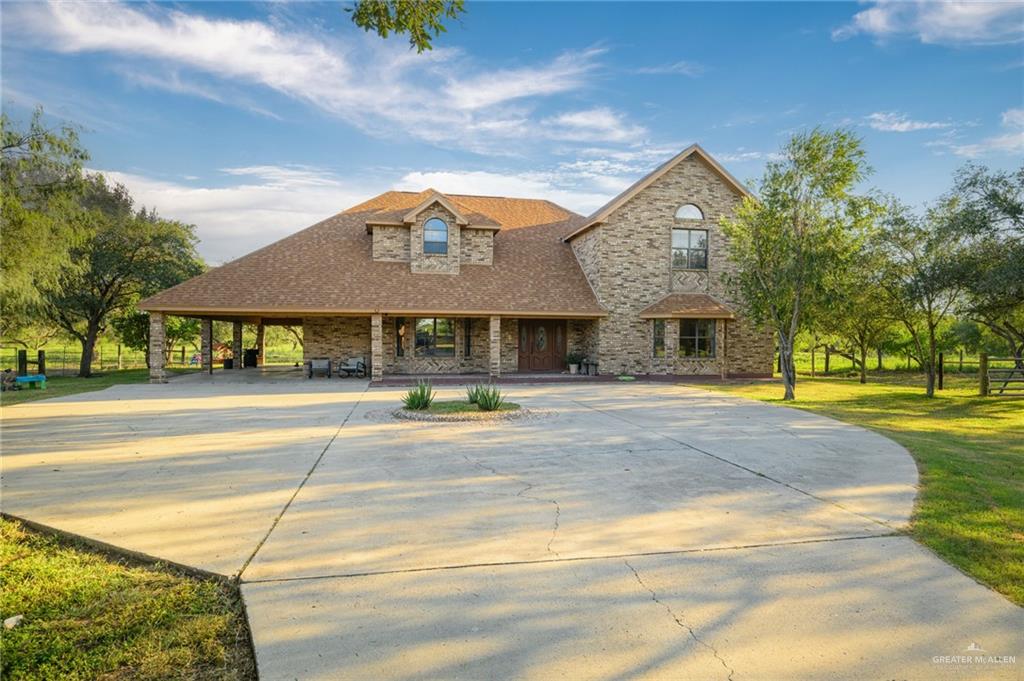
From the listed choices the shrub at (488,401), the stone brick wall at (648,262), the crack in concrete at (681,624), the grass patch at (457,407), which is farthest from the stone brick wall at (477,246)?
the crack in concrete at (681,624)

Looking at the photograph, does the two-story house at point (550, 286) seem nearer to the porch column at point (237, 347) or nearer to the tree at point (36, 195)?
the porch column at point (237, 347)

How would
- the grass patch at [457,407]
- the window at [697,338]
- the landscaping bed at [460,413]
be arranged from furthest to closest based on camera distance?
1. the window at [697,338]
2. the grass patch at [457,407]
3. the landscaping bed at [460,413]

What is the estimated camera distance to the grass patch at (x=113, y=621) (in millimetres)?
2861

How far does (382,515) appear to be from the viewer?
207 inches

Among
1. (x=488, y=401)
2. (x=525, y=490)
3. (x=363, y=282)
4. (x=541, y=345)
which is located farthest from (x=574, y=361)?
(x=525, y=490)

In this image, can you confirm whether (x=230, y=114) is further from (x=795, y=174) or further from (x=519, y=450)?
(x=795, y=174)

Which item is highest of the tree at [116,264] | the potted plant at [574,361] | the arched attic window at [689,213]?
the arched attic window at [689,213]

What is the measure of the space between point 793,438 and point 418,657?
27.8 ft

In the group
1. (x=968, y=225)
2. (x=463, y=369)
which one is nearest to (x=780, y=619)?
(x=968, y=225)

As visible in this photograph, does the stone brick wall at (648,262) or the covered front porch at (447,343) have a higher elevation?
the stone brick wall at (648,262)

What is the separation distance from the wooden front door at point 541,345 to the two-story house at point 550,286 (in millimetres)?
49

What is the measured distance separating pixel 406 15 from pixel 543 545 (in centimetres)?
625

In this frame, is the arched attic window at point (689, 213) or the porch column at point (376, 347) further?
the arched attic window at point (689, 213)

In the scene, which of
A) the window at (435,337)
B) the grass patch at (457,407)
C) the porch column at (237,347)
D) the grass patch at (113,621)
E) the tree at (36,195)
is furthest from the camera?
the porch column at (237,347)
